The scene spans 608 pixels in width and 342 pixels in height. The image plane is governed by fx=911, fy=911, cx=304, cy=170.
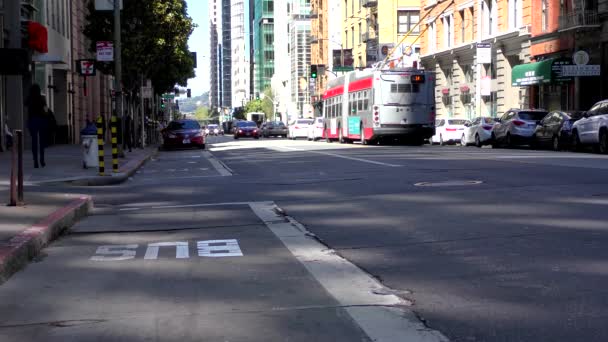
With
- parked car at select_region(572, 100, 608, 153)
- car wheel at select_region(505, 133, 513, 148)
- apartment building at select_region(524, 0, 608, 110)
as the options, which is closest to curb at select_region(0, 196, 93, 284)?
parked car at select_region(572, 100, 608, 153)

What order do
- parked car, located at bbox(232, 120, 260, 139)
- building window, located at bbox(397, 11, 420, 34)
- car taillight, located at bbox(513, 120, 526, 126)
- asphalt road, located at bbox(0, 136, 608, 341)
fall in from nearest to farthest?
asphalt road, located at bbox(0, 136, 608, 341) → car taillight, located at bbox(513, 120, 526, 126) → parked car, located at bbox(232, 120, 260, 139) → building window, located at bbox(397, 11, 420, 34)

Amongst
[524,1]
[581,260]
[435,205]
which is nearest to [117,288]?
[581,260]

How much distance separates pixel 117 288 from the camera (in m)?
7.38

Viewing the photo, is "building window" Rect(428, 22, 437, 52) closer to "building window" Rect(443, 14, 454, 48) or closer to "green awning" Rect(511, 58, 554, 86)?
"building window" Rect(443, 14, 454, 48)

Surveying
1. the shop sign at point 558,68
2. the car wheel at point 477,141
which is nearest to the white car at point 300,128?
the car wheel at point 477,141

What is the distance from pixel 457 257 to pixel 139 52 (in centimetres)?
3794

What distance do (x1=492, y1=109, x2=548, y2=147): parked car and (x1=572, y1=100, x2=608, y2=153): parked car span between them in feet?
18.2

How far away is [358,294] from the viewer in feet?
22.1

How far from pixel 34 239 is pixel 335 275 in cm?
346

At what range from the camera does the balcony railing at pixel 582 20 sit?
40.7 metres

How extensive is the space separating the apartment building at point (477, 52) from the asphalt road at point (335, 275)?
36.2 m

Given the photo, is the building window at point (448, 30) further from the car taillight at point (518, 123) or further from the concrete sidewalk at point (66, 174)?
the concrete sidewalk at point (66, 174)

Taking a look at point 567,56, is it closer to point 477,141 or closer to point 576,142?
point 477,141

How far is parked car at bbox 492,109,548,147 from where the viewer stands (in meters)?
36.5
